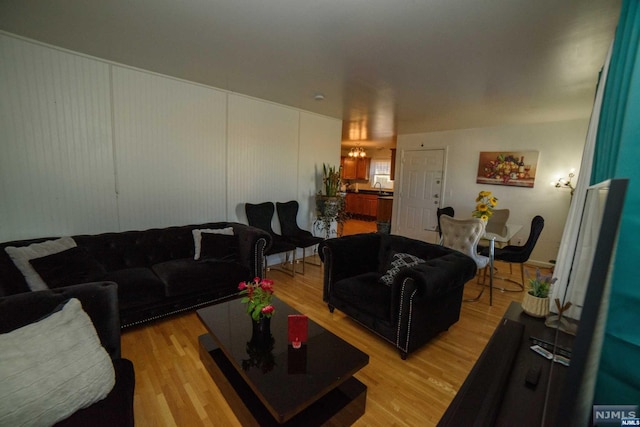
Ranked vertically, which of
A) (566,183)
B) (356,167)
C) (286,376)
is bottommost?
(286,376)

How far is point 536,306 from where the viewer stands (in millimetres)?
1491

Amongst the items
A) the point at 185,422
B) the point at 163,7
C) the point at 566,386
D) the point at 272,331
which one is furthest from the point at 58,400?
the point at 163,7

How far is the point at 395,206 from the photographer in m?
6.45

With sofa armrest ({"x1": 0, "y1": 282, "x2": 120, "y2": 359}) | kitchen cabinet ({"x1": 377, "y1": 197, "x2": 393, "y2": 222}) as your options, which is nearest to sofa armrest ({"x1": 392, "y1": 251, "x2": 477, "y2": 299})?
sofa armrest ({"x1": 0, "y1": 282, "x2": 120, "y2": 359})

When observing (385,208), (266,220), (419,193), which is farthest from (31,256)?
(385,208)

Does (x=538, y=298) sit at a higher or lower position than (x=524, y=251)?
higher

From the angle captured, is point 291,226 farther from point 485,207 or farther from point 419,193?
point 419,193

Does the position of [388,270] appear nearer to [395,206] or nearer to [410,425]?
[410,425]

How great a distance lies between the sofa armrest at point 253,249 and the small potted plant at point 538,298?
7.72 ft

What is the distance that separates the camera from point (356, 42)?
2.09 meters

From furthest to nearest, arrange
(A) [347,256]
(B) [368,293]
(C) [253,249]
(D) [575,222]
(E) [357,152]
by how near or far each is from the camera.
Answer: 1. (E) [357,152]
2. (C) [253,249]
3. (A) [347,256]
4. (B) [368,293]
5. (D) [575,222]

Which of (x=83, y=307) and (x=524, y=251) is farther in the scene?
(x=524, y=251)

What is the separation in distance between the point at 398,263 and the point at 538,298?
1.14 m

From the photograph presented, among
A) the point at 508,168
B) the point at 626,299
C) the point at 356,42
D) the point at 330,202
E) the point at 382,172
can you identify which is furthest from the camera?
the point at 382,172
